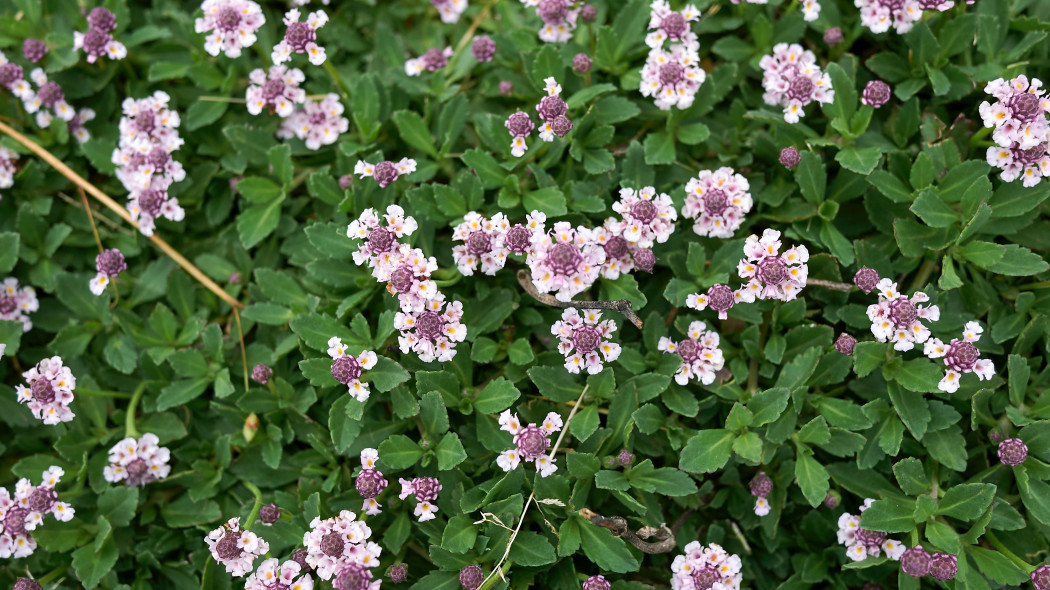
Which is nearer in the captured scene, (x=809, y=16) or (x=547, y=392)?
(x=547, y=392)

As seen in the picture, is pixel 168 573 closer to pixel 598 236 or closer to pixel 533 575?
pixel 533 575

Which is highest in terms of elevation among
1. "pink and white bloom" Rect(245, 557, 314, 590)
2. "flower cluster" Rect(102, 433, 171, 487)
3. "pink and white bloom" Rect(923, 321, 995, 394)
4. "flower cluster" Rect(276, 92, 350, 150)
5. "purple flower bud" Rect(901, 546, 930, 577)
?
"flower cluster" Rect(276, 92, 350, 150)

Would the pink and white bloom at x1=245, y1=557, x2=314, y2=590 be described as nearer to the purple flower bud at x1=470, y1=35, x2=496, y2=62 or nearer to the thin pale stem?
the thin pale stem

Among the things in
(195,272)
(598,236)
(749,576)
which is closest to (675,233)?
(598,236)

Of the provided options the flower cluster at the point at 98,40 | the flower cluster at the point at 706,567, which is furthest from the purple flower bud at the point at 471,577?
the flower cluster at the point at 98,40

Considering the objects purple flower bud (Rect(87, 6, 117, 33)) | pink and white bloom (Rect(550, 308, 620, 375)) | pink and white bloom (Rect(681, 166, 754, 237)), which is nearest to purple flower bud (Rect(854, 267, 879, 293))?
pink and white bloom (Rect(681, 166, 754, 237))
